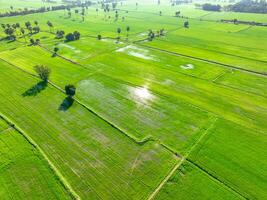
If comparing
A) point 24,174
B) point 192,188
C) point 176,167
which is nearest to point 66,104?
point 24,174

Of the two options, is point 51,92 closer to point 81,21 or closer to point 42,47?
point 42,47

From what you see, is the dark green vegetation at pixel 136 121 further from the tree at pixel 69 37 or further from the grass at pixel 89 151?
the tree at pixel 69 37

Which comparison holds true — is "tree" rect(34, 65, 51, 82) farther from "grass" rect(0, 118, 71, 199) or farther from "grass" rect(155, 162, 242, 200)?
"grass" rect(155, 162, 242, 200)

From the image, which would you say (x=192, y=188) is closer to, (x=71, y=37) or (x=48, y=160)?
(x=48, y=160)

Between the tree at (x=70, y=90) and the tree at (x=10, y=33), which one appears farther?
the tree at (x=10, y=33)

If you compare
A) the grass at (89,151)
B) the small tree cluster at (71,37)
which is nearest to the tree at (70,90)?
the grass at (89,151)

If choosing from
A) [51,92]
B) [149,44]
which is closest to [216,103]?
[51,92]
